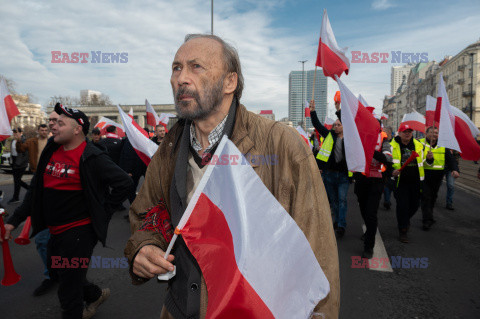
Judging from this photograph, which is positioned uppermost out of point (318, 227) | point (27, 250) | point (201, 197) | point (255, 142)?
point (255, 142)

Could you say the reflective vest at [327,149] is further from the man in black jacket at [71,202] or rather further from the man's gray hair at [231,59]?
the man's gray hair at [231,59]

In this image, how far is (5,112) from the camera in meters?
6.47

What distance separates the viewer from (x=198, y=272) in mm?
1413

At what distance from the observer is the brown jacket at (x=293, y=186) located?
126 centimetres

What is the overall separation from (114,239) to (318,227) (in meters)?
5.06

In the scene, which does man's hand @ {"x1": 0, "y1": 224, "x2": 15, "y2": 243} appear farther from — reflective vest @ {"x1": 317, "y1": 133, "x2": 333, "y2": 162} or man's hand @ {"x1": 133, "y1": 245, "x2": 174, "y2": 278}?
reflective vest @ {"x1": 317, "y1": 133, "x2": 333, "y2": 162}

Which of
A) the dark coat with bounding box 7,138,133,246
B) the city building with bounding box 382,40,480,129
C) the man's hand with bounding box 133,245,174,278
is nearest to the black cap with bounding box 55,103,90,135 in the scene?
the dark coat with bounding box 7,138,133,246

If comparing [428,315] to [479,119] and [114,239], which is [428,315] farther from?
[479,119]

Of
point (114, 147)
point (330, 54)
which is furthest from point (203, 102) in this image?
point (114, 147)

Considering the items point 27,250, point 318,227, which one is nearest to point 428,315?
point 318,227

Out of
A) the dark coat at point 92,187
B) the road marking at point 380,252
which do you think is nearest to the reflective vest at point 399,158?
the road marking at point 380,252

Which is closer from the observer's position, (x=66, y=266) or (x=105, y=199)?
(x=66, y=266)

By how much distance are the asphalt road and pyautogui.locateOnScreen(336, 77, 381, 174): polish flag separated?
1.47m

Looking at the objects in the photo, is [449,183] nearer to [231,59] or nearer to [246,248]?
[231,59]
